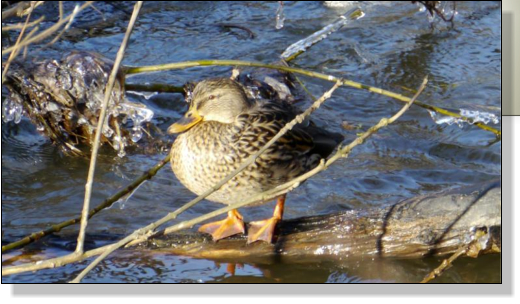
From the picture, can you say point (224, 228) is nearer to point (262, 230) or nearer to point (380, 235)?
point (262, 230)

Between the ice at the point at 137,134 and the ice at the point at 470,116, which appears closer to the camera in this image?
the ice at the point at 137,134

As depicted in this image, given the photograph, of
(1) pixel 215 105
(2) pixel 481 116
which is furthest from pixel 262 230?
(2) pixel 481 116

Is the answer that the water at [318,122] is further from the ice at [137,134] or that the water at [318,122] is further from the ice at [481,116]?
the ice at [137,134]

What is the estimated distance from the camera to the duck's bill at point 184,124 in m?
3.82

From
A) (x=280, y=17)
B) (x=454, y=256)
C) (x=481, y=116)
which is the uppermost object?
(x=280, y=17)

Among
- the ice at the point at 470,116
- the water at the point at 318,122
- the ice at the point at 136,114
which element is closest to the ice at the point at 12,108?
the water at the point at 318,122

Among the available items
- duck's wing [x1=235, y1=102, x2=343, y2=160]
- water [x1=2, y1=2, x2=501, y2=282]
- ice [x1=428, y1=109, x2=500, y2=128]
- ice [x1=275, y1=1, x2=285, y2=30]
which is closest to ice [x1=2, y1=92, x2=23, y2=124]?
water [x1=2, y1=2, x2=501, y2=282]

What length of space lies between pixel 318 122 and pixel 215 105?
1998 millimetres

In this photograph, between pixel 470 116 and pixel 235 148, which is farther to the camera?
pixel 470 116

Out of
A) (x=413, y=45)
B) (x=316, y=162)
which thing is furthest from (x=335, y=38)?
(x=316, y=162)

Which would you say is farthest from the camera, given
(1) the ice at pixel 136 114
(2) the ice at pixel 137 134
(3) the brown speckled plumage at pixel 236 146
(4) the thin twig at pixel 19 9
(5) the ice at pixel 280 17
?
(5) the ice at pixel 280 17

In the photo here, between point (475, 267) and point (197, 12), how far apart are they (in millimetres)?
4834

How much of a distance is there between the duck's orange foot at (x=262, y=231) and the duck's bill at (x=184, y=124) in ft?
1.80

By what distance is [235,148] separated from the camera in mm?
3701
